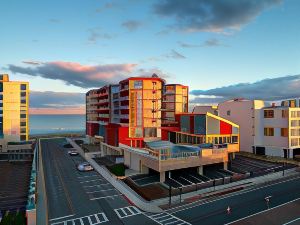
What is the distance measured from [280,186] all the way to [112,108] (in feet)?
202

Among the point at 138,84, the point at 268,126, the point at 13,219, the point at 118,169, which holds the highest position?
the point at 138,84

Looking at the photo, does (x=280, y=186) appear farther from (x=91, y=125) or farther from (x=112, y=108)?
(x=91, y=125)

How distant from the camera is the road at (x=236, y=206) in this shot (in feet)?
128

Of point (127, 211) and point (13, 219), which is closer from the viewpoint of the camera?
point (13, 219)

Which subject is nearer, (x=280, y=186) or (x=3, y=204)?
(x=3, y=204)

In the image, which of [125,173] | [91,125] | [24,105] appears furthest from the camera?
[91,125]

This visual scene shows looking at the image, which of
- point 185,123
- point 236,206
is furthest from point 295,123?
point 236,206

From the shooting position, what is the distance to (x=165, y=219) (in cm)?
3909

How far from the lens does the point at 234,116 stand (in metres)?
95.9

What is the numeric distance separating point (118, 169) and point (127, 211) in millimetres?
25279

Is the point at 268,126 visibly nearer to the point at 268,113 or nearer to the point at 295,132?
the point at 268,113

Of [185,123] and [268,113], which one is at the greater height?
[268,113]

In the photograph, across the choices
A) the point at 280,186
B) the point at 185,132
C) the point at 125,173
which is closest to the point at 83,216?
the point at 125,173

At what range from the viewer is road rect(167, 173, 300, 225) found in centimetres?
3916
